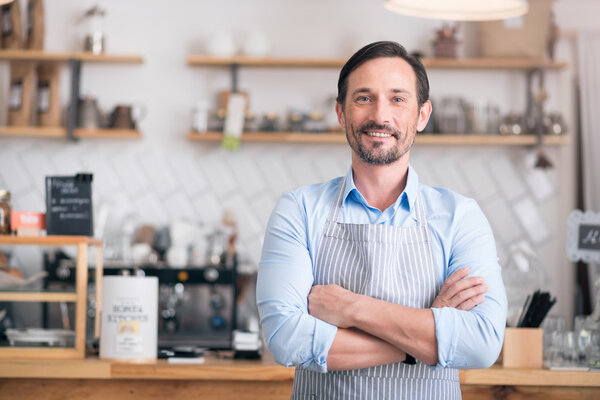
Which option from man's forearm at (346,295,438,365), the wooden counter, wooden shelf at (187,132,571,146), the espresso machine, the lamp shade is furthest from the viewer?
wooden shelf at (187,132,571,146)

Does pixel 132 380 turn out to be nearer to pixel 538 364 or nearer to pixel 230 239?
pixel 538 364

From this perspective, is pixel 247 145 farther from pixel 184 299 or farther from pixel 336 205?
pixel 336 205

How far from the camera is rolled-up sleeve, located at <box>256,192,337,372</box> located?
174cm

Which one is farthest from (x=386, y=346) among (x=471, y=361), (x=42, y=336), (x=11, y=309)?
(x=11, y=309)

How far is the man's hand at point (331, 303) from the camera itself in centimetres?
175

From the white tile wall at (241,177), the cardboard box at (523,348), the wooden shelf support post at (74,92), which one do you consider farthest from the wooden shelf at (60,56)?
the cardboard box at (523,348)

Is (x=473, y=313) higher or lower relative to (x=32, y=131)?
lower

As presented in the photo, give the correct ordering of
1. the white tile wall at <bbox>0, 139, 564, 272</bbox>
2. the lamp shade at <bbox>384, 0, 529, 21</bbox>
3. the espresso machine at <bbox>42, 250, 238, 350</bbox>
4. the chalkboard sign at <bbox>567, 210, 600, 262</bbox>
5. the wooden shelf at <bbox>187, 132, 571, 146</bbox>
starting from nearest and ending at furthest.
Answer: the lamp shade at <bbox>384, 0, 529, 21</bbox>, the chalkboard sign at <bbox>567, 210, 600, 262</bbox>, the espresso machine at <bbox>42, 250, 238, 350</bbox>, the wooden shelf at <bbox>187, 132, 571, 146</bbox>, the white tile wall at <bbox>0, 139, 564, 272</bbox>

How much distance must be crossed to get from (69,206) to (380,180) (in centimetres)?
153

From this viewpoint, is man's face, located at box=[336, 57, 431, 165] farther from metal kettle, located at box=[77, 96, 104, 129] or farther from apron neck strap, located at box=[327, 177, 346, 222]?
metal kettle, located at box=[77, 96, 104, 129]

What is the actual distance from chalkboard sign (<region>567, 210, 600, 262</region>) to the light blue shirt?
1.16m

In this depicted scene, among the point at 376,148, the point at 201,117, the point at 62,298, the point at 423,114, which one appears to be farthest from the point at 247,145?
the point at 376,148

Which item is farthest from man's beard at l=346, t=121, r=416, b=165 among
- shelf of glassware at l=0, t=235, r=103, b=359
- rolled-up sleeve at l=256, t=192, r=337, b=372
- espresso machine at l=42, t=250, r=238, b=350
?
espresso machine at l=42, t=250, r=238, b=350

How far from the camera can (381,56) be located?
1.87 m
